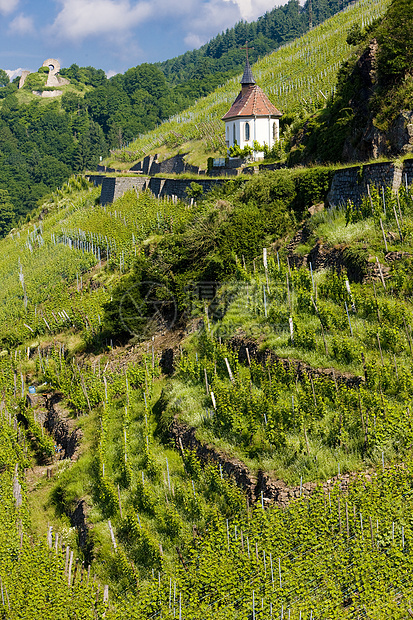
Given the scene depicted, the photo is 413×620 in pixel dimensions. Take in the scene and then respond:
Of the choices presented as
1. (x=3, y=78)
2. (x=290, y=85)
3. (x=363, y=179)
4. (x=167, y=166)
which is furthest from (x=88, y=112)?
(x=363, y=179)

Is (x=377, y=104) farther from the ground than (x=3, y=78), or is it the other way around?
(x=3, y=78)

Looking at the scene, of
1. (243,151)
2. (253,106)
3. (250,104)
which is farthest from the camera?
(250,104)

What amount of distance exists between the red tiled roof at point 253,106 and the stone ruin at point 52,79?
346 feet

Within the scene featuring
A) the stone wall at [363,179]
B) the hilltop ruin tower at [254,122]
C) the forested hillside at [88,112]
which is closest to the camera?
the stone wall at [363,179]

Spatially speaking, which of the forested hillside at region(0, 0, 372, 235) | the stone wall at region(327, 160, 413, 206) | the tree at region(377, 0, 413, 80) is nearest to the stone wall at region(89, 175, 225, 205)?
the tree at region(377, 0, 413, 80)

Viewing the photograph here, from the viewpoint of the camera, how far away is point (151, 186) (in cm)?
3634

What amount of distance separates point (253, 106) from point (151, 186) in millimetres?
6980

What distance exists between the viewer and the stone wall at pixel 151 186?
2972cm

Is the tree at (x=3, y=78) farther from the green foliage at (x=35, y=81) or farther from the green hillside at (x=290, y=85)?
the green hillside at (x=290, y=85)

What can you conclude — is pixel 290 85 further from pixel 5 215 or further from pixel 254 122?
pixel 5 215

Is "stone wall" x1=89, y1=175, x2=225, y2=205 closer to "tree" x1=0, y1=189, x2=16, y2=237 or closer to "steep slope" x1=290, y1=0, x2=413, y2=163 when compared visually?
"steep slope" x1=290, y1=0, x2=413, y2=163

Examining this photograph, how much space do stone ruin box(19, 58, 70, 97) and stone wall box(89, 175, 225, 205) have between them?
102 meters

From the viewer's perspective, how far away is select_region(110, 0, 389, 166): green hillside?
40875 mm

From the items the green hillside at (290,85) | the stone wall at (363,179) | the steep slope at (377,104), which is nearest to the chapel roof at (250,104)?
the green hillside at (290,85)
